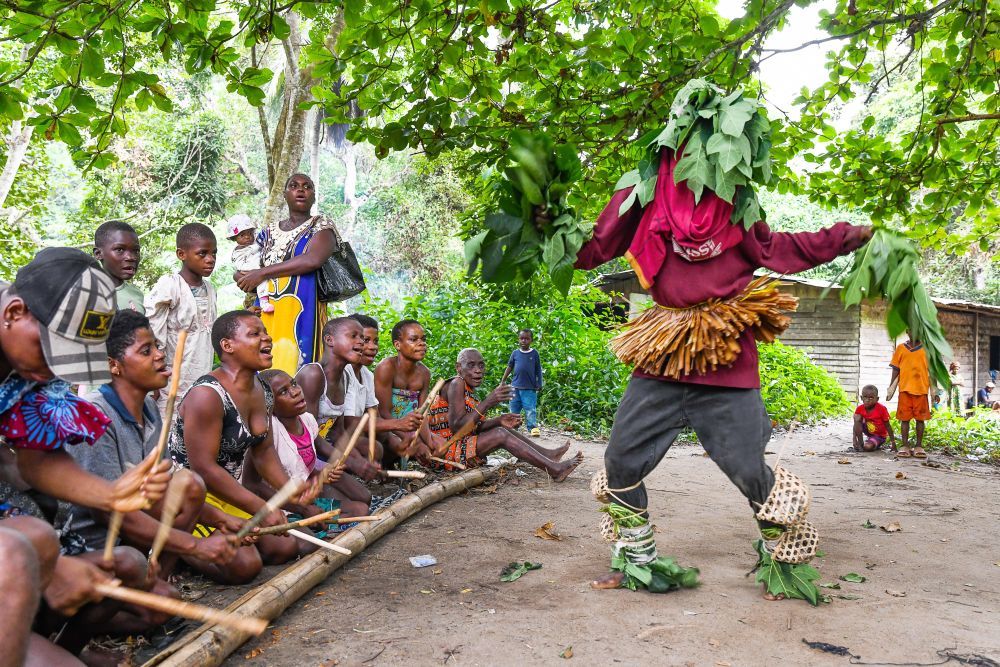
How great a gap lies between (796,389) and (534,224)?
39.9ft

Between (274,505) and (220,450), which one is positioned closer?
(274,505)

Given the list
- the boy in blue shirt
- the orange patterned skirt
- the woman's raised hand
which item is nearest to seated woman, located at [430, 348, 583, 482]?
the orange patterned skirt

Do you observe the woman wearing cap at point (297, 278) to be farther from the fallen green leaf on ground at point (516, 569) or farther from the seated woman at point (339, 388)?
the fallen green leaf on ground at point (516, 569)

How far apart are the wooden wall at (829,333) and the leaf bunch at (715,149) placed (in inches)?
582

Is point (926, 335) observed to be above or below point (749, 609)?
above

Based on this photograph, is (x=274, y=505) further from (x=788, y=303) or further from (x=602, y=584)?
(x=788, y=303)

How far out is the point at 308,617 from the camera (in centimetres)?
328

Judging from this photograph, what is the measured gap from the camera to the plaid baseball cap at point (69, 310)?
212 cm

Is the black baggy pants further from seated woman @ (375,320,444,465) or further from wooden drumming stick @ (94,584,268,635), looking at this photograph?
seated woman @ (375,320,444,465)

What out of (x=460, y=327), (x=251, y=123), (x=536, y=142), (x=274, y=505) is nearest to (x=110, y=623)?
(x=274, y=505)

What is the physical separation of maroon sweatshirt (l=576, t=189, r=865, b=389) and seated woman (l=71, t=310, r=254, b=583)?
6.20 feet

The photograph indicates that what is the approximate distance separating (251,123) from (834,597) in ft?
87.3

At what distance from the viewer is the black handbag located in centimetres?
570

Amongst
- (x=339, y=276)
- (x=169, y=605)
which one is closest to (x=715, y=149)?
(x=169, y=605)
